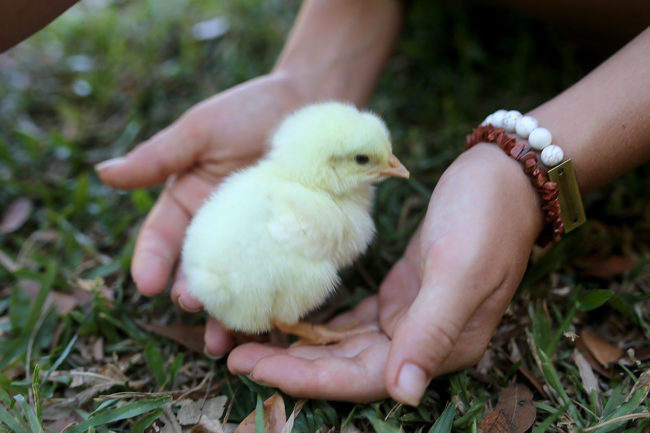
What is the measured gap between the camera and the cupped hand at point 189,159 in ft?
7.04

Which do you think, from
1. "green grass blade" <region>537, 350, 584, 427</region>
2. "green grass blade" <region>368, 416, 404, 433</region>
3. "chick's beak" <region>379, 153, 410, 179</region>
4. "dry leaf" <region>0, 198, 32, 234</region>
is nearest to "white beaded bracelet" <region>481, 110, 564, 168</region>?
"chick's beak" <region>379, 153, 410, 179</region>

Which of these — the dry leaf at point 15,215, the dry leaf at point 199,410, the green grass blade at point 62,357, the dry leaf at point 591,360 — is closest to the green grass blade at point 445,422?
the dry leaf at point 591,360

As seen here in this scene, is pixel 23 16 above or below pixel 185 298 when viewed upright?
above

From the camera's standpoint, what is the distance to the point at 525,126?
5.74ft

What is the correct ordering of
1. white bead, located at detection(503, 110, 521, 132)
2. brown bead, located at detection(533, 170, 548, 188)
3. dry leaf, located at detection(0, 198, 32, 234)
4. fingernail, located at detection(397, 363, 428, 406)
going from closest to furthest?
1. fingernail, located at detection(397, 363, 428, 406)
2. brown bead, located at detection(533, 170, 548, 188)
3. white bead, located at detection(503, 110, 521, 132)
4. dry leaf, located at detection(0, 198, 32, 234)

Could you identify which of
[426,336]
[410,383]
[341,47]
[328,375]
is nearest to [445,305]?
[426,336]

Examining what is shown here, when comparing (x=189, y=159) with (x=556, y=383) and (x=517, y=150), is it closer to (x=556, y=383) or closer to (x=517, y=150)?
(x=517, y=150)

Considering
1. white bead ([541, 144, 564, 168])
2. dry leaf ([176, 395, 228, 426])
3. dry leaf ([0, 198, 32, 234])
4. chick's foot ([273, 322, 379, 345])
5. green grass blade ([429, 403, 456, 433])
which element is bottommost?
green grass blade ([429, 403, 456, 433])

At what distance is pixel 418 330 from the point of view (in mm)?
1346

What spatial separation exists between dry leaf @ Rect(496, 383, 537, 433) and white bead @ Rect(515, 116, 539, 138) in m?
0.83

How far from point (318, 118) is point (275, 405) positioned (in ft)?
3.18

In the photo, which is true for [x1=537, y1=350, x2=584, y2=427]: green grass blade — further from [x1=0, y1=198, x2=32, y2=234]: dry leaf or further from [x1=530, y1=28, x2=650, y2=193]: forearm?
[x1=0, y1=198, x2=32, y2=234]: dry leaf

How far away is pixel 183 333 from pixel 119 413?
0.41 m

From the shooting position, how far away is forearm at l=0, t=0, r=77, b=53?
5.95 ft
